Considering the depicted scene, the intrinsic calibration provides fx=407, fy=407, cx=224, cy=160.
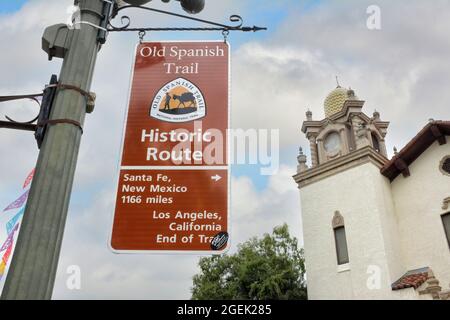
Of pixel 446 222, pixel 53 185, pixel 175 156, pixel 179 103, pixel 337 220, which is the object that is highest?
pixel 337 220

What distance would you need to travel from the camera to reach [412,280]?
565 inches

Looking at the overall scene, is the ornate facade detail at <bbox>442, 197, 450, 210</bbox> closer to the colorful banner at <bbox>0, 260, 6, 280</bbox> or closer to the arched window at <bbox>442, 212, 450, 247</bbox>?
the arched window at <bbox>442, 212, 450, 247</bbox>

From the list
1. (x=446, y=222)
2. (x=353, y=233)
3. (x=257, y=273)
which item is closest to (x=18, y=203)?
(x=353, y=233)

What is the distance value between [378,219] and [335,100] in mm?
7905

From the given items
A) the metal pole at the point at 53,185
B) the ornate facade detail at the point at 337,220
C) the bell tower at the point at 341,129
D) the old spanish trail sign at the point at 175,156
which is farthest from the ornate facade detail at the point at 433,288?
the metal pole at the point at 53,185

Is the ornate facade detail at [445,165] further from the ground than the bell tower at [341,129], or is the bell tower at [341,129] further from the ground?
the bell tower at [341,129]

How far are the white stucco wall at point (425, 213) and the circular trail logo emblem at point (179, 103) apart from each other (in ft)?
47.5

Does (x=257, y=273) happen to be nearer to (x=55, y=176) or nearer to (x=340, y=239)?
(x=340, y=239)

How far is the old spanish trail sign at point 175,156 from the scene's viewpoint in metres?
2.94

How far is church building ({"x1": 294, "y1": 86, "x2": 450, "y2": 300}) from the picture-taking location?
50.1 feet

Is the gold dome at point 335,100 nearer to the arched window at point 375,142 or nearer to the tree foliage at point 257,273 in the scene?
the arched window at point 375,142

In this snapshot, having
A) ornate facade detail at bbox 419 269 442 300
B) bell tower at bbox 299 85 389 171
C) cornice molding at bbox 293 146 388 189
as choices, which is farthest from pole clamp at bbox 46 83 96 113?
bell tower at bbox 299 85 389 171
